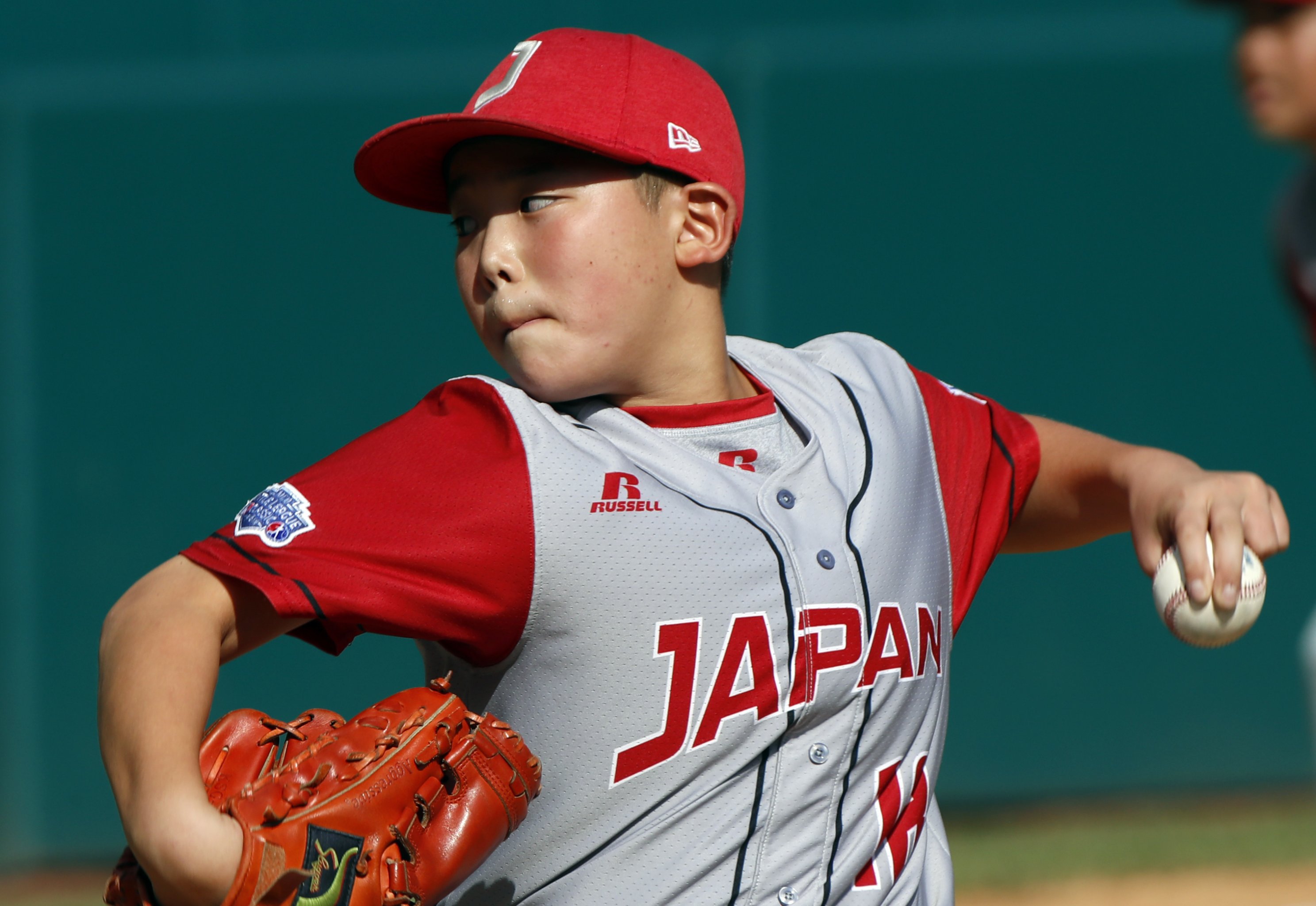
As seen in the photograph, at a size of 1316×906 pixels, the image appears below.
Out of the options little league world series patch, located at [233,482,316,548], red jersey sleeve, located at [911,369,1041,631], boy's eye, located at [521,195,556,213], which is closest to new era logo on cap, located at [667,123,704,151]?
boy's eye, located at [521,195,556,213]

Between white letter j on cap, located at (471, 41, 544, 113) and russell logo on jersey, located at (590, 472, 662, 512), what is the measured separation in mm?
375

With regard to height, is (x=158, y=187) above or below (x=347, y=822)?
above

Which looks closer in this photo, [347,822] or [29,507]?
[347,822]

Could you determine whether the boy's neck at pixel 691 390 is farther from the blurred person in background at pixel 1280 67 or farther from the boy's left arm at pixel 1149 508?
the blurred person in background at pixel 1280 67

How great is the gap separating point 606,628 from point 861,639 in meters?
0.26

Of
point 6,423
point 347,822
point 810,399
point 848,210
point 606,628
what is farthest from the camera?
point 848,210

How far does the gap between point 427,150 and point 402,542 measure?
0.45 metres

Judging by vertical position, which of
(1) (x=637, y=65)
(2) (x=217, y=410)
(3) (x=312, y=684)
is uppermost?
(1) (x=637, y=65)

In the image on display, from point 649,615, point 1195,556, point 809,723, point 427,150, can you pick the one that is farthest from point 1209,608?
point 427,150

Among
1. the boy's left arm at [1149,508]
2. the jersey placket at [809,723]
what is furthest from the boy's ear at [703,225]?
the boy's left arm at [1149,508]

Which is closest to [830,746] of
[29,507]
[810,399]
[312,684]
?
[810,399]

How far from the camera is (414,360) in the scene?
4520 millimetres

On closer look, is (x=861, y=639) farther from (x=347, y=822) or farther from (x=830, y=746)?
(x=347, y=822)

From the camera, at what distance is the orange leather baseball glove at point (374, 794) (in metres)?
1.11
